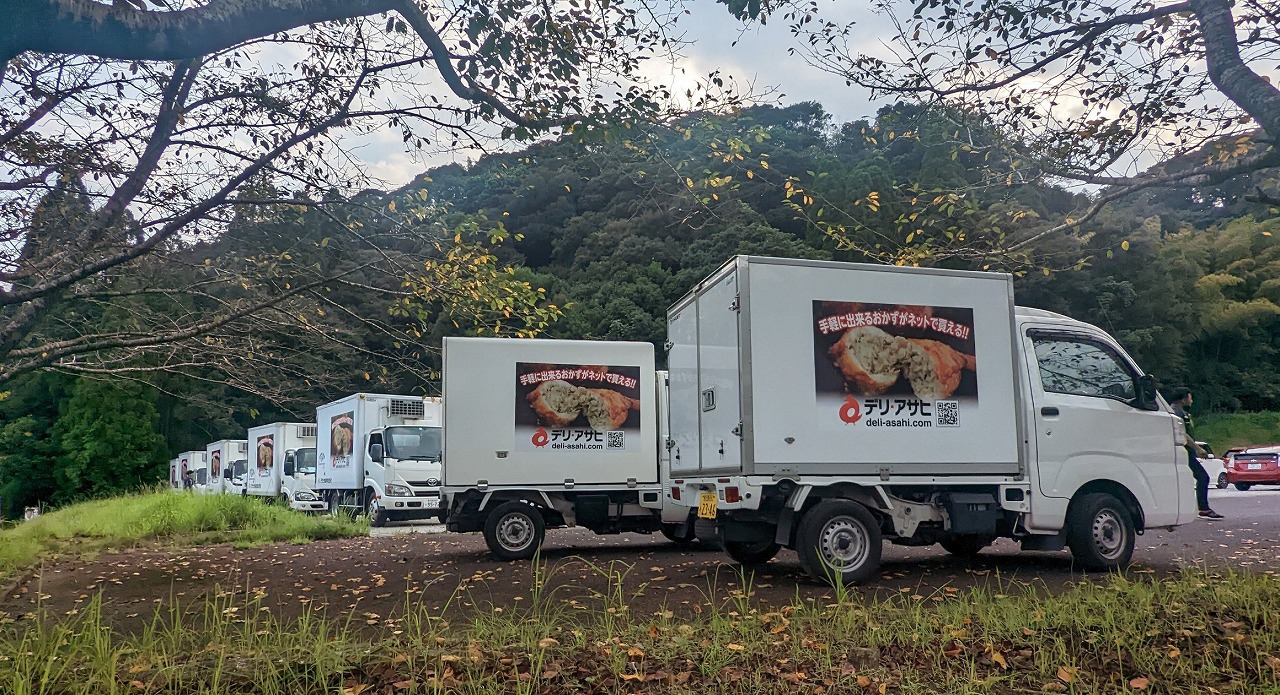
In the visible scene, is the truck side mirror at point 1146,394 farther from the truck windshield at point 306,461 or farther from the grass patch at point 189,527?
the truck windshield at point 306,461

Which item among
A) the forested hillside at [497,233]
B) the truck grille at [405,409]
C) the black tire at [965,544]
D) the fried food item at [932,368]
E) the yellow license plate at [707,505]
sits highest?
the forested hillside at [497,233]

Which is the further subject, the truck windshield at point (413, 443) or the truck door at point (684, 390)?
the truck windshield at point (413, 443)

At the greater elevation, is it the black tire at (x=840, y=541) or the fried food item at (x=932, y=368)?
the fried food item at (x=932, y=368)

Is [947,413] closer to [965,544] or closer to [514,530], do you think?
[965,544]

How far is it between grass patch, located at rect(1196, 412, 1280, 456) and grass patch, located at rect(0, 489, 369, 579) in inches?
1474

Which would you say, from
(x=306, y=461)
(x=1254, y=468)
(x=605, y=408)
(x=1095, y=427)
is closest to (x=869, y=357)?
(x=1095, y=427)

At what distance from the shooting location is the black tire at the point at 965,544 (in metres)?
9.02

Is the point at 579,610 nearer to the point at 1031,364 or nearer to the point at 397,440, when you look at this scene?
the point at 1031,364

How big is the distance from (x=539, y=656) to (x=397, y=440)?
14106mm

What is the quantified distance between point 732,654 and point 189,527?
14.2m

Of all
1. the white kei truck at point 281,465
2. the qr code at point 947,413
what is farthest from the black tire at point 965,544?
the white kei truck at point 281,465

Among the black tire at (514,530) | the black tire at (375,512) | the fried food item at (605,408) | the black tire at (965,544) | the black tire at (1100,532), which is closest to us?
the black tire at (1100,532)

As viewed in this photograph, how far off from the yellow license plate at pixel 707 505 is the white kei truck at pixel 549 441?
226cm

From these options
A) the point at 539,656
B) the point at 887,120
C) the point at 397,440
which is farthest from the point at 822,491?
the point at 397,440
